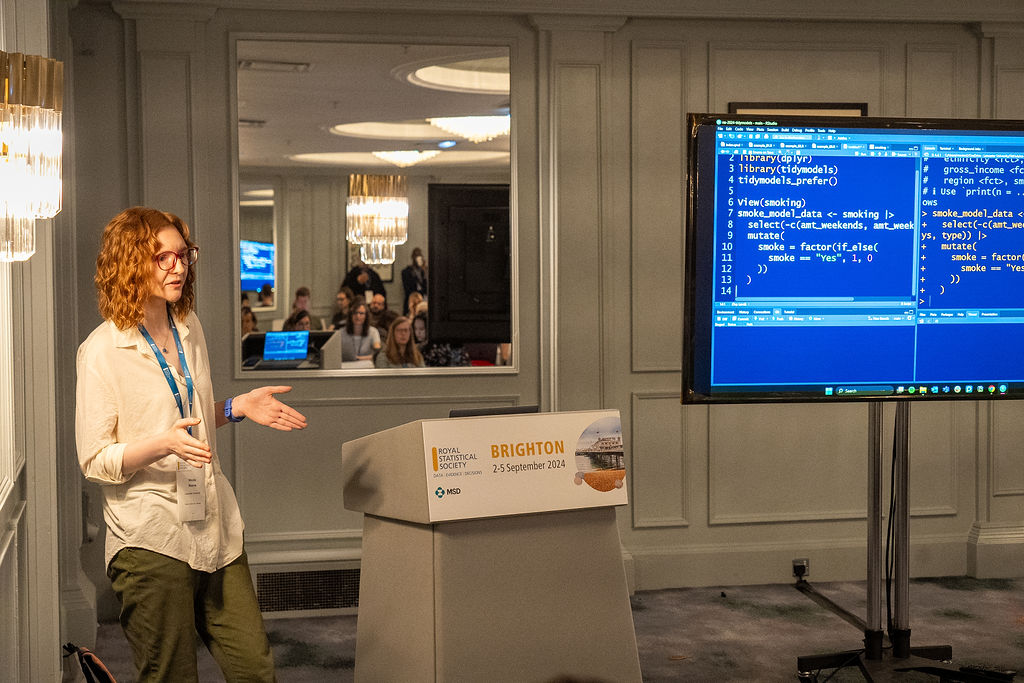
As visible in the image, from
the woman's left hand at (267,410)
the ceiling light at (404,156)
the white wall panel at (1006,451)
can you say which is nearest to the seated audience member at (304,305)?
the ceiling light at (404,156)

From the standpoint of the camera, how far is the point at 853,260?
3.18 m

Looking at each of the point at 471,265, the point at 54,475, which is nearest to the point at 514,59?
the point at 471,265

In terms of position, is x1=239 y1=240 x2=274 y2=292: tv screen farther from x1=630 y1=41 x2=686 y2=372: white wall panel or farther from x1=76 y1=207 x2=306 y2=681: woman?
x1=76 y1=207 x2=306 y2=681: woman

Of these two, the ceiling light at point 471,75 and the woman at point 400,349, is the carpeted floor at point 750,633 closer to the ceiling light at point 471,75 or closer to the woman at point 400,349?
the woman at point 400,349

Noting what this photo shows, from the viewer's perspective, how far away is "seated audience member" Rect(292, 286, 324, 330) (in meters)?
4.43

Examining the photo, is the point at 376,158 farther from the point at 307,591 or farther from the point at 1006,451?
the point at 1006,451

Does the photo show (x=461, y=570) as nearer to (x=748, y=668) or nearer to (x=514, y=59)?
(x=748, y=668)

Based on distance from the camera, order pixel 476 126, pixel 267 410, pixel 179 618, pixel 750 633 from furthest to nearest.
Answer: pixel 476 126, pixel 750 633, pixel 267 410, pixel 179 618

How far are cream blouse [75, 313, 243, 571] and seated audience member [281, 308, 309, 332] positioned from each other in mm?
2104

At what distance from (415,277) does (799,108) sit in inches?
78.5

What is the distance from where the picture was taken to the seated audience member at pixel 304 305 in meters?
4.43

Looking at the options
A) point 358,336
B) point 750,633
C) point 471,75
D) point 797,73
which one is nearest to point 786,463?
point 750,633

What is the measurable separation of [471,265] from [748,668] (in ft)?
6.84

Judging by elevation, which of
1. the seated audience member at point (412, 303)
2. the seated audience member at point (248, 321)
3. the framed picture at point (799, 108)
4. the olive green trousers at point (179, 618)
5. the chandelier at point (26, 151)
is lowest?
the olive green trousers at point (179, 618)
